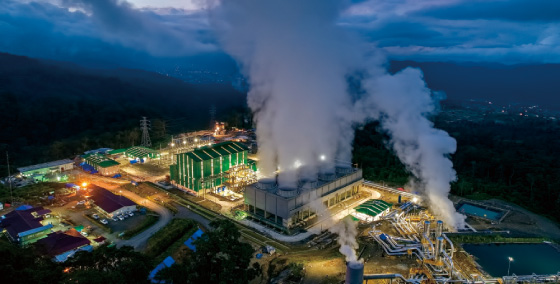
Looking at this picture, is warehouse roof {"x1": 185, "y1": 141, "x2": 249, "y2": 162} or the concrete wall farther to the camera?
warehouse roof {"x1": 185, "y1": 141, "x2": 249, "y2": 162}

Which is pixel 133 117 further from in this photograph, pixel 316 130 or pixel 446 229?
pixel 446 229

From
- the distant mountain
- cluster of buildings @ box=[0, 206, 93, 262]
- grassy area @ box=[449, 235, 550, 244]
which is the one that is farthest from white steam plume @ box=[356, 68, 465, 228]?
the distant mountain

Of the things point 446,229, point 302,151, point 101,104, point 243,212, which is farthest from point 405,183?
point 101,104

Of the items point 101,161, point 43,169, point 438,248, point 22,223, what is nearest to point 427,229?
point 438,248

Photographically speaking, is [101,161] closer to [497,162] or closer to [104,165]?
[104,165]

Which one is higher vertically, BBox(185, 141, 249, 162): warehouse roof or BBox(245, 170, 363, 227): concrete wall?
BBox(185, 141, 249, 162): warehouse roof

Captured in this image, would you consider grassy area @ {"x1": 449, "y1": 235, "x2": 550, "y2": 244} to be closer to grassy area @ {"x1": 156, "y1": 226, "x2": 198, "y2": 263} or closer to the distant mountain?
grassy area @ {"x1": 156, "y1": 226, "x2": 198, "y2": 263}

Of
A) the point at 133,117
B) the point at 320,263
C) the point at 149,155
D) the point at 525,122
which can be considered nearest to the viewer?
the point at 320,263
